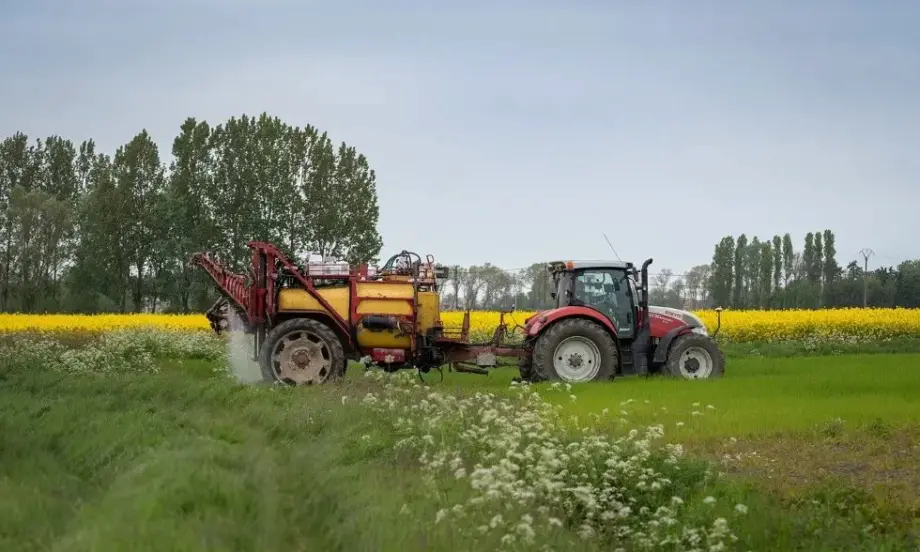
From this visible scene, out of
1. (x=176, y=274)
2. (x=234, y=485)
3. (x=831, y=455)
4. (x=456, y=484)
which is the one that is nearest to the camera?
(x=234, y=485)

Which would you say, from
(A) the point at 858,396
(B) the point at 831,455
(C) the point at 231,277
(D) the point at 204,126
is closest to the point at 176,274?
(D) the point at 204,126

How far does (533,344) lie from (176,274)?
35.8 m

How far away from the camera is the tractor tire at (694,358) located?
17125 mm

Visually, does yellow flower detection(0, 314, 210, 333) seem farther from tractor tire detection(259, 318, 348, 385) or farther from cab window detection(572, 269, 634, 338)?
cab window detection(572, 269, 634, 338)

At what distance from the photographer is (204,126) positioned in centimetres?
5047

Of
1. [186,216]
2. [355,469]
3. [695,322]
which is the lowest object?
[355,469]

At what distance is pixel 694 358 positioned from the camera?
17.4 metres

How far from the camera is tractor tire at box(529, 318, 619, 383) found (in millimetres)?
16688

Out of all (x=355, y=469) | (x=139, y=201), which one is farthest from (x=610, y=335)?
(x=139, y=201)

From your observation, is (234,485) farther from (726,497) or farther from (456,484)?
(726,497)

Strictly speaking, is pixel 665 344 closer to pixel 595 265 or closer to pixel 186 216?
pixel 595 265

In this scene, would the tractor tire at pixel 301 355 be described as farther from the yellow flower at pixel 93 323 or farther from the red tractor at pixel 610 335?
the yellow flower at pixel 93 323

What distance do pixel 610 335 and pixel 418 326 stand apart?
3522mm

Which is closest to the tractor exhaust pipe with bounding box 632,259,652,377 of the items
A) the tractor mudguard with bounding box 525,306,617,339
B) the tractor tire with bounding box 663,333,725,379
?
the tractor tire with bounding box 663,333,725,379
